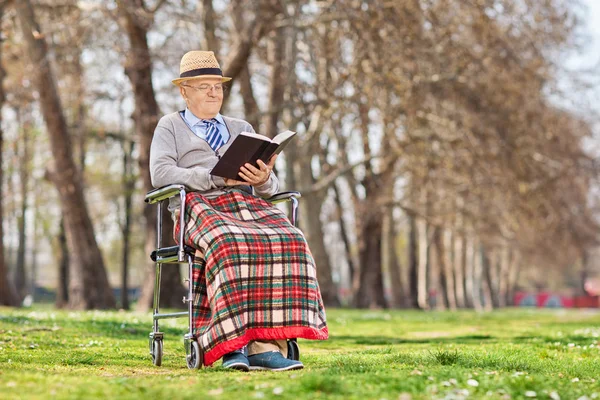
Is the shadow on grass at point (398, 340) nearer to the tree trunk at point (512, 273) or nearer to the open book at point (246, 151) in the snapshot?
the open book at point (246, 151)

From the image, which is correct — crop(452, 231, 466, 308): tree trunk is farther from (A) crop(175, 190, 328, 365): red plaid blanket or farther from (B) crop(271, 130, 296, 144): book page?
(A) crop(175, 190, 328, 365): red plaid blanket

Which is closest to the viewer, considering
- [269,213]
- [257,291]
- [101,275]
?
[257,291]

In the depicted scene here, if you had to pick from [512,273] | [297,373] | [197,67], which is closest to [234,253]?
[297,373]

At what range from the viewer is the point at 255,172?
643cm

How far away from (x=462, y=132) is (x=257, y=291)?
14.9m

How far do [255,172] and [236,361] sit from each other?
1.33m

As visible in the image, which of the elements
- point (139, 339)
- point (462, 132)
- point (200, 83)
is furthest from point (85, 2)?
point (200, 83)

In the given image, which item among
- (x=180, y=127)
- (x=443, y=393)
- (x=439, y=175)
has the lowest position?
(x=443, y=393)

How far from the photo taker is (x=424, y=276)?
36219 millimetres

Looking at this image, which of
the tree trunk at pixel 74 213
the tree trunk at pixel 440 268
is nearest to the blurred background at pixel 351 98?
the tree trunk at pixel 74 213

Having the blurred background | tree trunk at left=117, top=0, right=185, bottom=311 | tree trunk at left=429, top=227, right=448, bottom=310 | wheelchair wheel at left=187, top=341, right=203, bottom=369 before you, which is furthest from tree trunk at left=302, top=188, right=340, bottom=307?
wheelchair wheel at left=187, top=341, right=203, bottom=369

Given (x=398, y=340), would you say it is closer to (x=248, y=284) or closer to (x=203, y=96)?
(x=203, y=96)

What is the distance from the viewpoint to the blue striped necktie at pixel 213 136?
22.0 ft

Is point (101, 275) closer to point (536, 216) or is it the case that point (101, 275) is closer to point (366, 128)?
point (366, 128)
